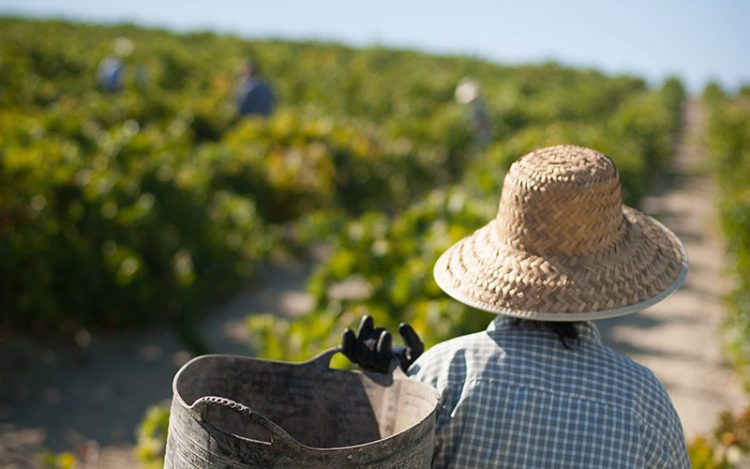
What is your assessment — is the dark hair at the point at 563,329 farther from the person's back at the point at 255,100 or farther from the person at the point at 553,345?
the person's back at the point at 255,100

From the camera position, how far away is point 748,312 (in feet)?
21.9

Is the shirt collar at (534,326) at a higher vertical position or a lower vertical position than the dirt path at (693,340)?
higher

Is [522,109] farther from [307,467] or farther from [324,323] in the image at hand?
[307,467]

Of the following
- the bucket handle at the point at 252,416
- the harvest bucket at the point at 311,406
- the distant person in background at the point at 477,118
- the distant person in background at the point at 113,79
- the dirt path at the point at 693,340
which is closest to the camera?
the bucket handle at the point at 252,416

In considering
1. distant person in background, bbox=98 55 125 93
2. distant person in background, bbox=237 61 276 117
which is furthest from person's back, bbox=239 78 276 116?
distant person in background, bbox=98 55 125 93

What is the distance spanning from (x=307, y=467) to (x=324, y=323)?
11.0ft

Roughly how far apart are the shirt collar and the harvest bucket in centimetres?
33

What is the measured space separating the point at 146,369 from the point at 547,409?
15.7 feet

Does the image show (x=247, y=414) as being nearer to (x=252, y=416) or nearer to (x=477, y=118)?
(x=252, y=416)

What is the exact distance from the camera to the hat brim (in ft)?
6.77

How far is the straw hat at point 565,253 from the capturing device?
6.82 feet

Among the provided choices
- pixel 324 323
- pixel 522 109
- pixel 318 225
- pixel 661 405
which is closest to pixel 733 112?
pixel 522 109

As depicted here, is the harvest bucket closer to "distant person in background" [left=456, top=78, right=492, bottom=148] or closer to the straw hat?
the straw hat

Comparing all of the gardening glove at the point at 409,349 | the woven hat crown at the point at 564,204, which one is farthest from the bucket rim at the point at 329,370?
the woven hat crown at the point at 564,204
